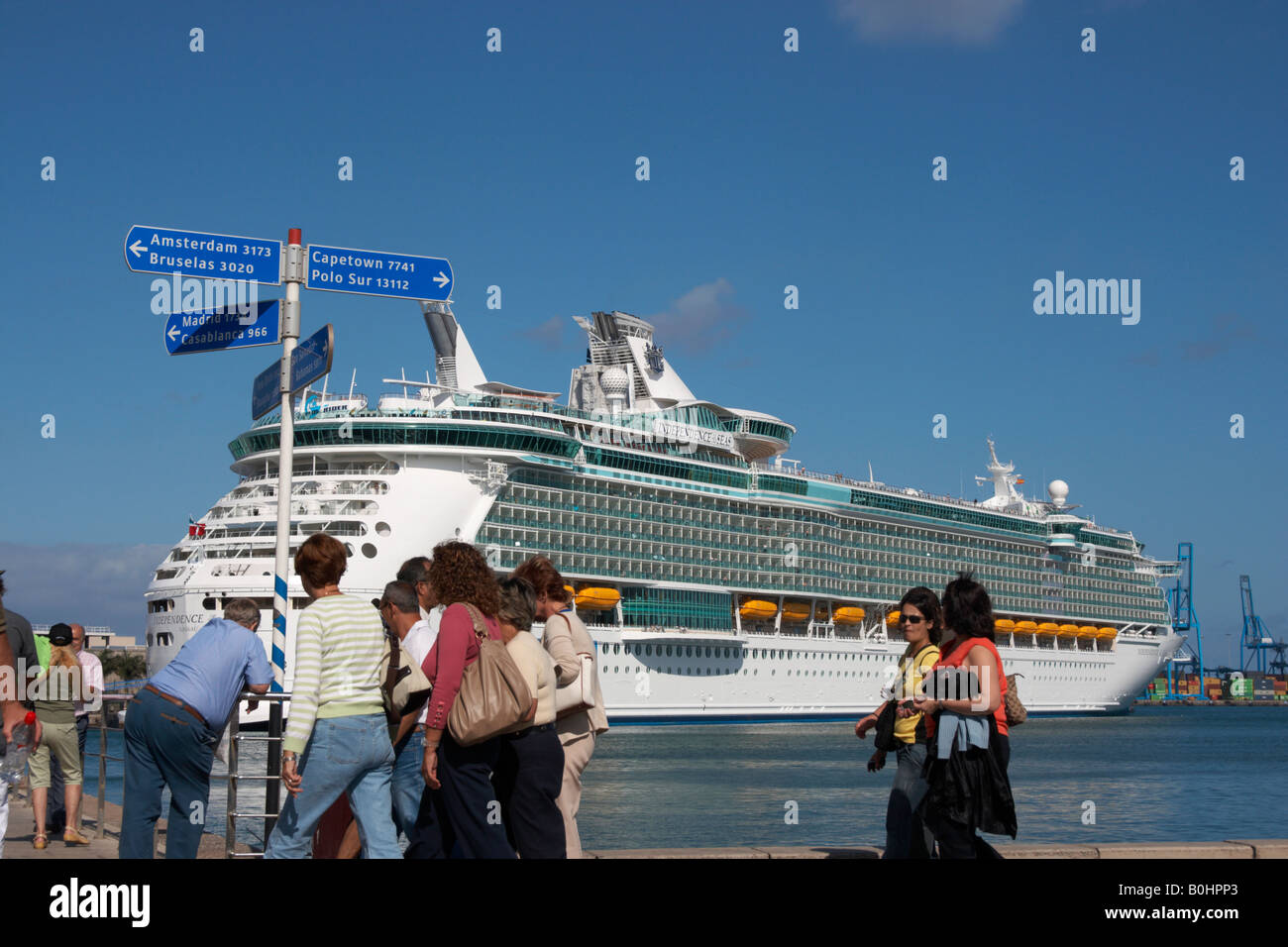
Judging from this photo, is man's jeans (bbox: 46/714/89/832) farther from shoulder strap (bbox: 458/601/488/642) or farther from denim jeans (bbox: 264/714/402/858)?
shoulder strap (bbox: 458/601/488/642)

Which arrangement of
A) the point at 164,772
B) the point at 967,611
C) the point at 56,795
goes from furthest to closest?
the point at 56,795
the point at 967,611
the point at 164,772

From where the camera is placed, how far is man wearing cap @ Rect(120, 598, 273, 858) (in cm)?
662

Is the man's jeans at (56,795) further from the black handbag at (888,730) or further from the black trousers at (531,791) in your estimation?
the black handbag at (888,730)

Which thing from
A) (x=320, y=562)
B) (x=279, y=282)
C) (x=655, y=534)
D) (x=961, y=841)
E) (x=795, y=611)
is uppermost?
(x=655, y=534)

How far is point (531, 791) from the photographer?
21.9 feet

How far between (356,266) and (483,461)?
34.4 meters

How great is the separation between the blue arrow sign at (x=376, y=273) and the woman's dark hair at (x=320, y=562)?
3104 mm

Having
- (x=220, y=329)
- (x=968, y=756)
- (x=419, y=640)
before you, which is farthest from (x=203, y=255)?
(x=968, y=756)

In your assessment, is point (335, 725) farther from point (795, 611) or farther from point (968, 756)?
point (795, 611)

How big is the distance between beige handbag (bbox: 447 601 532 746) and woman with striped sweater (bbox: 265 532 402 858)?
470mm

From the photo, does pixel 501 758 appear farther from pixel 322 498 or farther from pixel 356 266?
pixel 322 498

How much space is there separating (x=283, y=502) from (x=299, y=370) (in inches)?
36.6

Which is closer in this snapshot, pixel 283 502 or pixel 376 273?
pixel 283 502
